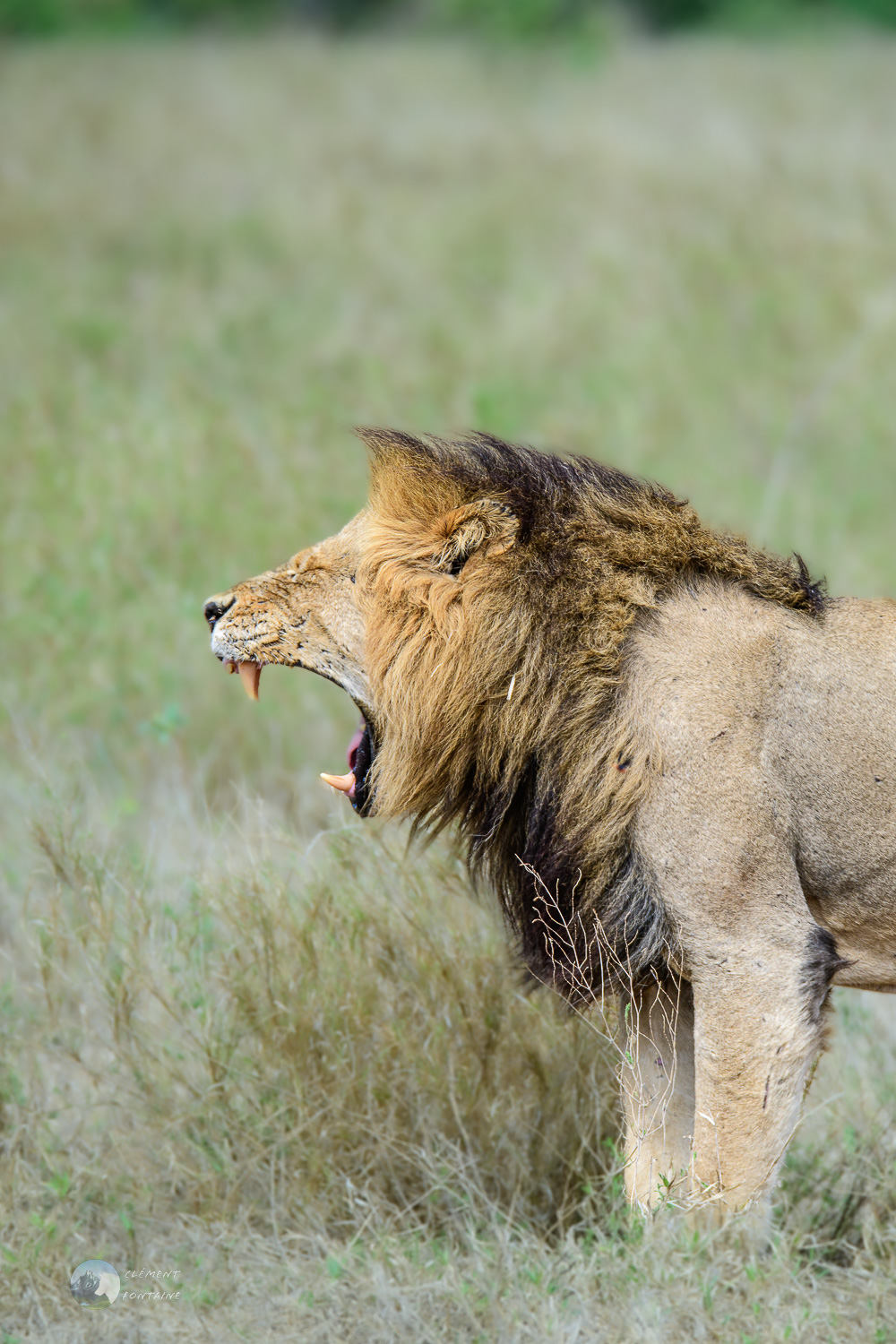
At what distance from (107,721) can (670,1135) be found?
11.2 ft

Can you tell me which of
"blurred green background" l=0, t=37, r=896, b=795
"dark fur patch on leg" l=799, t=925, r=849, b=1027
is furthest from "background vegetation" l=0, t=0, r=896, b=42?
"dark fur patch on leg" l=799, t=925, r=849, b=1027

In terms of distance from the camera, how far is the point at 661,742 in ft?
8.54

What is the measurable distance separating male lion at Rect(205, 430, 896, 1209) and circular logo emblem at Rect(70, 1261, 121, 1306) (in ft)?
3.98

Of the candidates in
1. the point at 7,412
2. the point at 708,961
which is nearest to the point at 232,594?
the point at 708,961

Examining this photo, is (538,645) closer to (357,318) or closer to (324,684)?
(324,684)

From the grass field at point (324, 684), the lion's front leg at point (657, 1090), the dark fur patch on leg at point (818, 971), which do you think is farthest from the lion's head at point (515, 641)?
the grass field at point (324, 684)

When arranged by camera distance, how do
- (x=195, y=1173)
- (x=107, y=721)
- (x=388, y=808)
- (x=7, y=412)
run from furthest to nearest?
(x=7, y=412) → (x=107, y=721) → (x=195, y=1173) → (x=388, y=808)

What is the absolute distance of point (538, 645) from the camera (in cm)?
276

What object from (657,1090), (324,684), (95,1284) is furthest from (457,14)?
(95,1284)

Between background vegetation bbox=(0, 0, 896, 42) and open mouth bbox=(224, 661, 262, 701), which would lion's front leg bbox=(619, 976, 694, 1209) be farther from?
background vegetation bbox=(0, 0, 896, 42)

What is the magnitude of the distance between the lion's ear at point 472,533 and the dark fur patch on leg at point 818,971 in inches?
39.0

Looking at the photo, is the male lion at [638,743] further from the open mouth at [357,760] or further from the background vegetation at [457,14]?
the background vegetation at [457,14]

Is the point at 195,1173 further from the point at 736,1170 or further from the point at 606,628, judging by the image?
the point at 606,628

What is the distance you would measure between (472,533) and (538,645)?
0.27 meters
